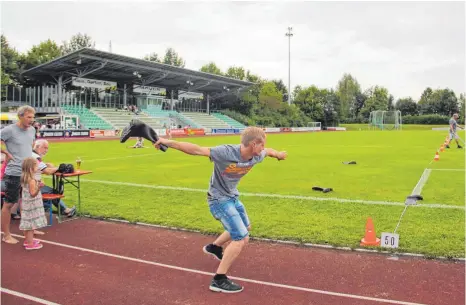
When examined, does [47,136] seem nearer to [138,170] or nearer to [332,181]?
[138,170]

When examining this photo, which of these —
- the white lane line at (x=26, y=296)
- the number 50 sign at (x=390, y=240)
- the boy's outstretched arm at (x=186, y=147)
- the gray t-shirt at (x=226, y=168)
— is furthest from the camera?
the number 50 sign at (x=390, y=240)

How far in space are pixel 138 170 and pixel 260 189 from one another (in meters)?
6.32

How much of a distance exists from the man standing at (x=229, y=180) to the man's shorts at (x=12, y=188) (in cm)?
347

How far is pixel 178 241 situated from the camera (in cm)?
720

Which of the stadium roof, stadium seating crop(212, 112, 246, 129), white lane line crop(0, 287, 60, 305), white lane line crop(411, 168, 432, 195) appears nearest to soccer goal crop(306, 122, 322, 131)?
stadium seating crop(212, 112, 246, 129)

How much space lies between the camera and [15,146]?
283 inches

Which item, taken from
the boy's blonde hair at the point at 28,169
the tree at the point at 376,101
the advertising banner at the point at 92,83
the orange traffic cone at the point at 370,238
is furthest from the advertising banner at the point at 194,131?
the tree at the point at 376,101

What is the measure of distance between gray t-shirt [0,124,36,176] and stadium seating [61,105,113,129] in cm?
4913

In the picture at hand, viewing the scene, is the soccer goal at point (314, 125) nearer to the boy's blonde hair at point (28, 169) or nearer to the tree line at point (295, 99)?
the tree line at point (295, 99)

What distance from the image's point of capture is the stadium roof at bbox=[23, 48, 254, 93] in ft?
169

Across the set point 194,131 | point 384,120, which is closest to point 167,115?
point 194,131

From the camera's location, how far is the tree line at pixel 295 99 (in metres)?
73.3

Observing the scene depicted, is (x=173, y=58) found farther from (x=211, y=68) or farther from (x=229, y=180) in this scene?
(x=229, y=180)

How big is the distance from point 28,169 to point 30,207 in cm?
66
